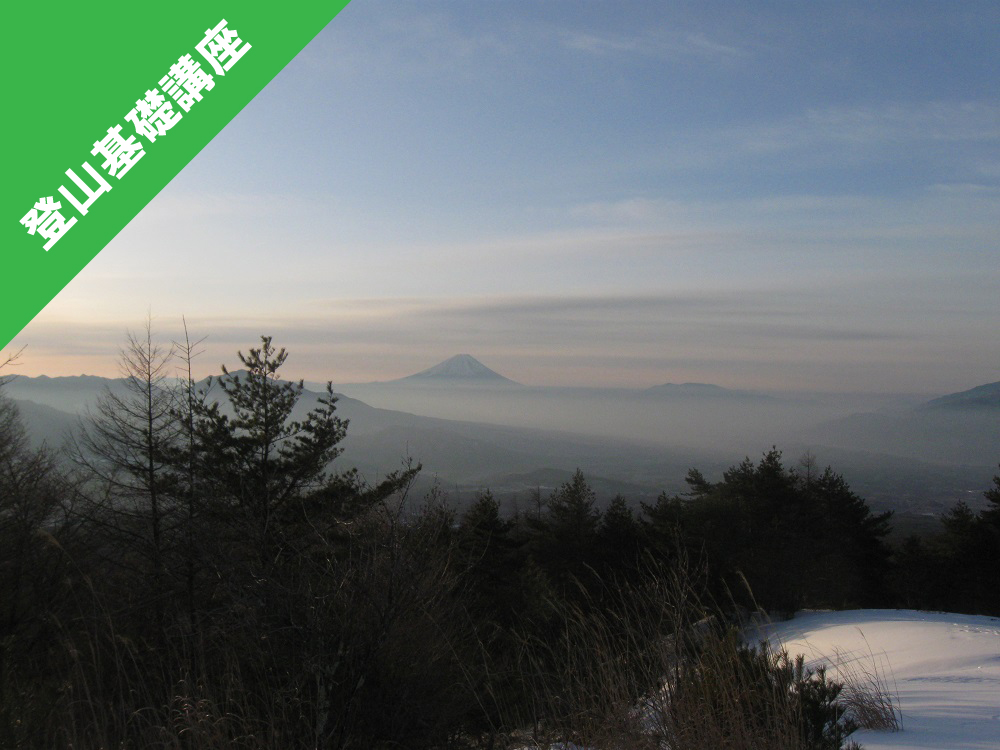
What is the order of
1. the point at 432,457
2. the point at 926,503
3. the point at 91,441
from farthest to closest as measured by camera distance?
1. the point at 432,457
2. the point at 926,503
3. the point at 91,441

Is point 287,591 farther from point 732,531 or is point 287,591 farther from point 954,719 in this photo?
point 732,531

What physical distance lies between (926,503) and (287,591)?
310ft

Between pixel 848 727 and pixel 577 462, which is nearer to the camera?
pixel 848 727

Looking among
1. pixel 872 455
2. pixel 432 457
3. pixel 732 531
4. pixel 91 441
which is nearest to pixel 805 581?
pixel 732 531

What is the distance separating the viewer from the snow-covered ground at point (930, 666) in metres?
4.42

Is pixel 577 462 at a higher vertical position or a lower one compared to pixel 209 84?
lower

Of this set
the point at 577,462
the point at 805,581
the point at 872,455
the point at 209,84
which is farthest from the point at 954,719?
the point at 872,455

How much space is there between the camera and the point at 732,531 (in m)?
30.6

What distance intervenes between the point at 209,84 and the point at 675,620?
16.6 feet

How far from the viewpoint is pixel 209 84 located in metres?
5.45

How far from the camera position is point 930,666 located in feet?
33.6

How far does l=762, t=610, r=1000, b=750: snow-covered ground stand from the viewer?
442 centimetres

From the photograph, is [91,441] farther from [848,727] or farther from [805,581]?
[805,581]

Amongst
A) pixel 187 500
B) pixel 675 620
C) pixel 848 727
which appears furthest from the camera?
pixel 187 500
